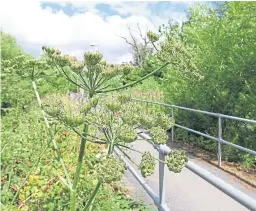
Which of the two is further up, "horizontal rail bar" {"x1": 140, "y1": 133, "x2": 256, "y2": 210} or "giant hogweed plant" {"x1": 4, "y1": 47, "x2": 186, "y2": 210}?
"giant hogweed plant" {"x1": 4, "y1": 47, "x2": 186, "y2": 210}

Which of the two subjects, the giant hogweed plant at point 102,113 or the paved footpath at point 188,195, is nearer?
the giant hogweed plant at point 102,113

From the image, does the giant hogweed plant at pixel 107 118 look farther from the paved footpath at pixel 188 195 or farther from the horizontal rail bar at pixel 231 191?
the paved footpath at pixel 188 195

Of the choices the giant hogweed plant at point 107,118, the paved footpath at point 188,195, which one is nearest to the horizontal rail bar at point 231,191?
the giant hogweed plant at point 107,118

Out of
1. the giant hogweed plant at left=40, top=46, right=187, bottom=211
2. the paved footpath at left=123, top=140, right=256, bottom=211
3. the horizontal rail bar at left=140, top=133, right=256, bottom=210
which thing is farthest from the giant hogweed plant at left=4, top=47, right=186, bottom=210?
the paved footpath at left=123, top=140, right=256, bottom=211

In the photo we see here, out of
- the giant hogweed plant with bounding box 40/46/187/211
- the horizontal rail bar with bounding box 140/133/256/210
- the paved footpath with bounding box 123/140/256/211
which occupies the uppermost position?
the giant hogweed plant with bounding box 40/46/187/211

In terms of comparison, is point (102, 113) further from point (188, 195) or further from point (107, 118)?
point (188, 195)

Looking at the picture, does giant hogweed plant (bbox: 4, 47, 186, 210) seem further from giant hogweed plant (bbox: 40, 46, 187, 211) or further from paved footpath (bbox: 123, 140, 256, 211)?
paved footpath (bbox: 123, 140, 256, 211)

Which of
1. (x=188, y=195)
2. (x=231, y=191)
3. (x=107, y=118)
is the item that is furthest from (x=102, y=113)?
(x=188, y=195)

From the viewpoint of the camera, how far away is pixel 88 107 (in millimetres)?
1723

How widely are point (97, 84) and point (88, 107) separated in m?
0.26

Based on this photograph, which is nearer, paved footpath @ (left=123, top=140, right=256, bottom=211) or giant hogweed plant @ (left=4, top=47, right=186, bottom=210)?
giant hogweed plant @ (left=4, top=47, right=186, bottom=210)

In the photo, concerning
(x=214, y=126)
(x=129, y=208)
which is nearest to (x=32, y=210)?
(x=129, y=208)

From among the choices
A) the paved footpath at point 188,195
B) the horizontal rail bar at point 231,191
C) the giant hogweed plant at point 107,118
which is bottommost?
the paved footpath at point 188,195

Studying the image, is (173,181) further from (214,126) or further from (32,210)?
(214,126)
